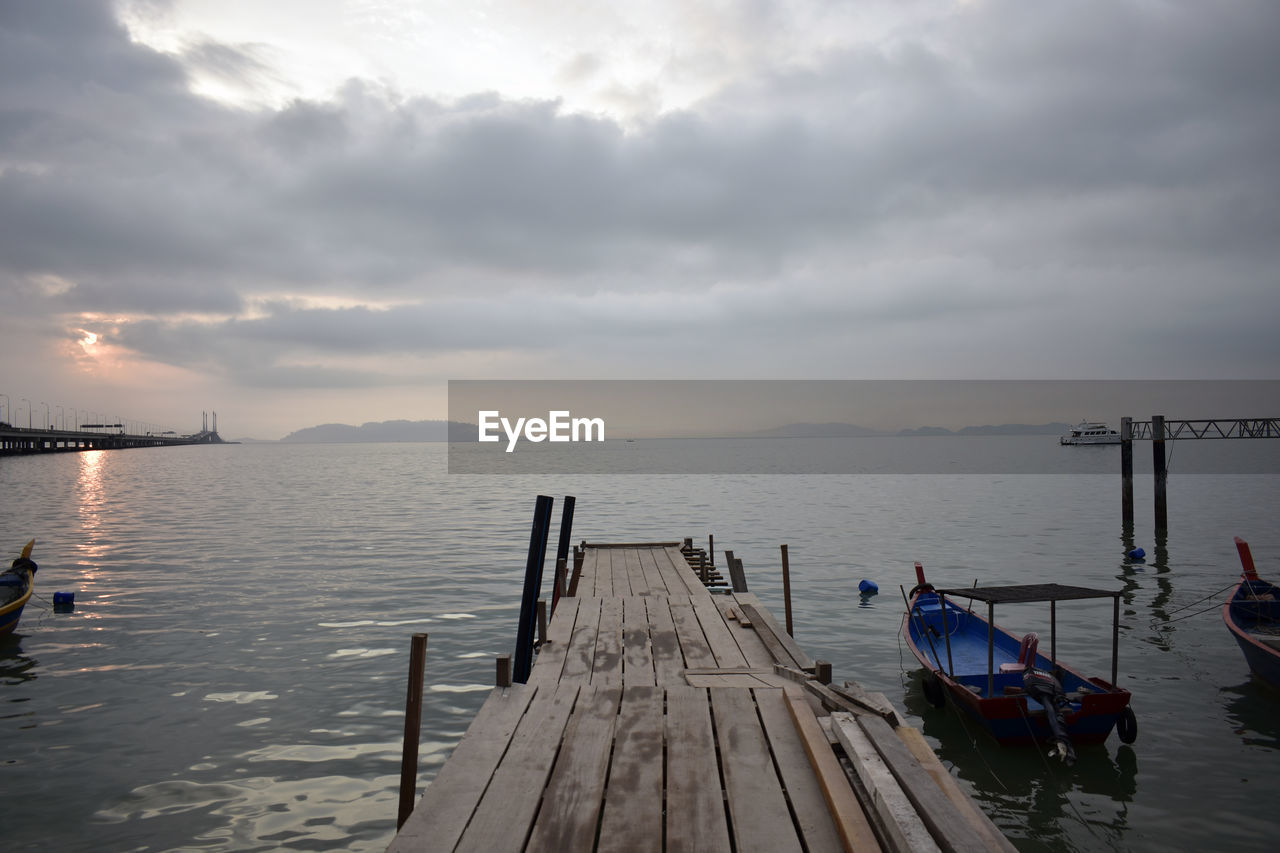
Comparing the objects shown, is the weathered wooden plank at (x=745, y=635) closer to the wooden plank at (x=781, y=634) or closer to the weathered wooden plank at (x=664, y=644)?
the wooden plank at (x=781, y=634)

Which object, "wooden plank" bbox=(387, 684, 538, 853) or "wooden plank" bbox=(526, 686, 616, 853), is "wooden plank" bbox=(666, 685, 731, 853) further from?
"wooden plank" bbox=(387, 684, 538, 853)

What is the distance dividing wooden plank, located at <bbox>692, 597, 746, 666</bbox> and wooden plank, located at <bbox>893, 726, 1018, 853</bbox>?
324 cm

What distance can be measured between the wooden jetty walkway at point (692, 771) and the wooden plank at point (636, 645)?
74 millimetres

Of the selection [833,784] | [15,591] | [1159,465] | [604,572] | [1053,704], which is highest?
[1159,465]

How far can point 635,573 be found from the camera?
60.8ft

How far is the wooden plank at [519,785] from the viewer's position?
4.66 meters

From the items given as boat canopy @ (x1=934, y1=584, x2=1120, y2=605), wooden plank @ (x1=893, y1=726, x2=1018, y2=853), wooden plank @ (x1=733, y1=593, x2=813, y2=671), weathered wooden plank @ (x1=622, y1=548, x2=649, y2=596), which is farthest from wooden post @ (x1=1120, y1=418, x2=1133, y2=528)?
wooden plank @ (x1=893, y1=726, x2=1018, y2=853)

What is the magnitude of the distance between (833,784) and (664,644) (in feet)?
17.0

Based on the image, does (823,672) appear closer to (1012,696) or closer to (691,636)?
(691,636)

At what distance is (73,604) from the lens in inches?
816

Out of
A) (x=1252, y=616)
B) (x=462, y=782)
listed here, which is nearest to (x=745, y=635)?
(x=462, y=782)

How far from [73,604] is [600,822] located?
881 inches

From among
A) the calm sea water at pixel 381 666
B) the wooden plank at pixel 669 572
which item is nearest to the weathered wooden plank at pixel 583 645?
the calm sea water at pixel 381 666

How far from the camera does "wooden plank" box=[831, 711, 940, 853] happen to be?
13.9 feet
